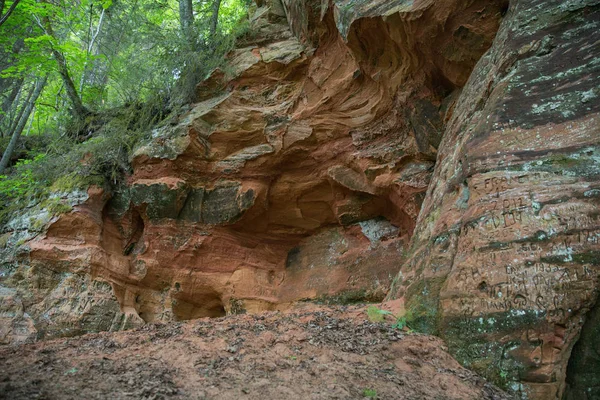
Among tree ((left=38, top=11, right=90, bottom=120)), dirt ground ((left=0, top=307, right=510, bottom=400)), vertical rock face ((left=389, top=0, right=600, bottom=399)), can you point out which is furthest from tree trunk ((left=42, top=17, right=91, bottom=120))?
vertical rock face ((left=389, top=0, right=600, bottom=399))

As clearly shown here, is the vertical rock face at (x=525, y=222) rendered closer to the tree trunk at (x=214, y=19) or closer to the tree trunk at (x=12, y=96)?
the tree trunk at (x=214, y=19)

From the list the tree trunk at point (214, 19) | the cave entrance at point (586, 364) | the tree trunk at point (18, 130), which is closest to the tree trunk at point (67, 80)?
the tree trunk at point (18, 130)

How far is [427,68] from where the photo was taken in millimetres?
8477

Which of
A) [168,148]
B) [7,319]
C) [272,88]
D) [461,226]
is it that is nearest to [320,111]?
[272,88]

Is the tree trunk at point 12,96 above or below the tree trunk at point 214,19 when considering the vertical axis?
below

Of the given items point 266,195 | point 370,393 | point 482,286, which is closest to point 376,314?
point 482,286

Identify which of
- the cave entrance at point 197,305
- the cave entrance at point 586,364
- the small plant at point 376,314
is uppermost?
the cave entrance at point 586,364

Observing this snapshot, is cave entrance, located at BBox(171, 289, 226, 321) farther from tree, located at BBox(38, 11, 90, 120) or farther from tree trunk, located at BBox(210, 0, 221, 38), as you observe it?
tree trunk, located at BBox(210, 0, 221, 38)

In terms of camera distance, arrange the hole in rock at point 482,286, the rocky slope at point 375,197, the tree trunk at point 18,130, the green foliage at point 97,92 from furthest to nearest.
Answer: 1. the tree trunk at point 18,130
2. the green foliage at point 97,92
3. the hole in rock at point 482,286
4. the rocky slope at point 375,197

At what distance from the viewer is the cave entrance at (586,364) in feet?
13.7

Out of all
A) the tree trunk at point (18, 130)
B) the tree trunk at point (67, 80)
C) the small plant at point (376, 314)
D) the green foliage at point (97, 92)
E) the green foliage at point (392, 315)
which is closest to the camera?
the green foliage at point (392, 315)

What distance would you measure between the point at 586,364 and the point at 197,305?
852 centimetres

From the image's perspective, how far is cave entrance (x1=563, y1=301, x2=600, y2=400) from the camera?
4.17 m

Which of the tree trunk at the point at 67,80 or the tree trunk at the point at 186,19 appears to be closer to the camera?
the tree trunk at the point at 67,80
